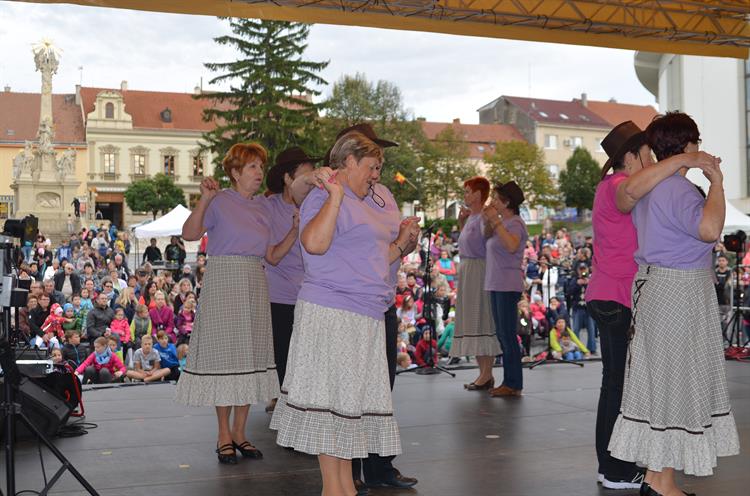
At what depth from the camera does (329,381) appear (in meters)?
3.70

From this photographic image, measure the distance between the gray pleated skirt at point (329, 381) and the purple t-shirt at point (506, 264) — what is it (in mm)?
3479

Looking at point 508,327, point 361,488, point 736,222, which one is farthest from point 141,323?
point 736,222

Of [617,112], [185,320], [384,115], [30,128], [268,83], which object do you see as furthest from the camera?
[617,112]

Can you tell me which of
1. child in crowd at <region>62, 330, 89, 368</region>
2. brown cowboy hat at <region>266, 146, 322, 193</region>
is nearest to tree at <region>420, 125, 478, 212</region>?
child in crowd at <region>62, 330, 89, 368</region>

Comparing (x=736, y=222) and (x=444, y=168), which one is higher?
(x=444, y=168)

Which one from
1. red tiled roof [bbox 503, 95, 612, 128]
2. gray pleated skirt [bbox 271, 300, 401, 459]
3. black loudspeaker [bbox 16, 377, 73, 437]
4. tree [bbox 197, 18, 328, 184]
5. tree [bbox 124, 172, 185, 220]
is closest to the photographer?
gray pleated skirt [bbox 271, 300, 401, 459]

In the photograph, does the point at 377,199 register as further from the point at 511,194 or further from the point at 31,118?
the point at 31,118

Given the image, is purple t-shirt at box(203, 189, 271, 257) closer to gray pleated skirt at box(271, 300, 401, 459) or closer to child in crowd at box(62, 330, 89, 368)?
gray pleated skirt at box(271, 300, 401, 459)

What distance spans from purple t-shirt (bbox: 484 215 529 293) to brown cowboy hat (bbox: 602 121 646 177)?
2524 millimetres

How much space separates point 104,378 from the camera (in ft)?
33.7

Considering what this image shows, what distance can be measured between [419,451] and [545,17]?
15.5 ft

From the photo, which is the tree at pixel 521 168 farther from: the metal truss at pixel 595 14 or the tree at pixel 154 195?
the metal truss at pixel 595 14

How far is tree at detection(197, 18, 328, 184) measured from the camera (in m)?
40.2

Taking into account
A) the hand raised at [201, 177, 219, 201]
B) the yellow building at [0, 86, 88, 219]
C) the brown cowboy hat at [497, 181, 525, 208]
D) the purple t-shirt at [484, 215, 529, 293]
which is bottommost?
the purple t-shirt at [484, 215, 529, 293]
